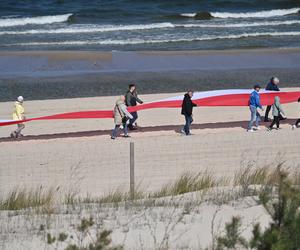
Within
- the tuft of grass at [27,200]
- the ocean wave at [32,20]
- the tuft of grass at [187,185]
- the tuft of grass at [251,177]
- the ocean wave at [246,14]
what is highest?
the ocean wave at [246,14]

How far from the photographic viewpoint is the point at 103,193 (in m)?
12.4

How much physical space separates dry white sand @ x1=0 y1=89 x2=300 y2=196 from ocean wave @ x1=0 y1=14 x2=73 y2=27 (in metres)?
24.9

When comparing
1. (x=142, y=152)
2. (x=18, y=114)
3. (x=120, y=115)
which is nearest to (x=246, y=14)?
(x=120, y=115)

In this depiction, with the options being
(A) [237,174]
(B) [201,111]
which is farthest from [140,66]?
(A) [237,174]

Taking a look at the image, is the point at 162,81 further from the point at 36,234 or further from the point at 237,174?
the point at 36,234

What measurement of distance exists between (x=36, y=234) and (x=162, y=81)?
16.1 metres

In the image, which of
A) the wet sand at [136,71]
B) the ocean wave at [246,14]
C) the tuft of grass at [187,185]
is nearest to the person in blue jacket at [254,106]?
the tuft of grass at [187,185]

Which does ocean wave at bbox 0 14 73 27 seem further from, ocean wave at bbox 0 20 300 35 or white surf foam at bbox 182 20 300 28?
white surf foam at bbox 182 20 300 28

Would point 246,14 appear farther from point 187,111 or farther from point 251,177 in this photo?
point 251,177

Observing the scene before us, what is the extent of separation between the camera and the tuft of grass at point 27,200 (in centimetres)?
1064

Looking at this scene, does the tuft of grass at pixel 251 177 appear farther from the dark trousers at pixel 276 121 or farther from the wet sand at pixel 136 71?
the wet sand at pixel 136 71

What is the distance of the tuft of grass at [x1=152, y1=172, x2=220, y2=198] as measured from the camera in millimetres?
11352

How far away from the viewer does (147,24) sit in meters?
41.5

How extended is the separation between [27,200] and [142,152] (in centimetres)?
450
